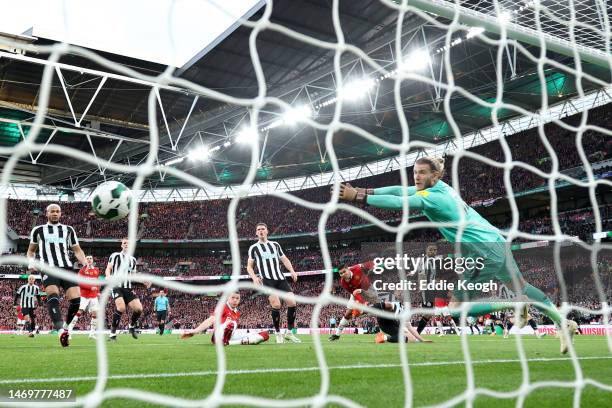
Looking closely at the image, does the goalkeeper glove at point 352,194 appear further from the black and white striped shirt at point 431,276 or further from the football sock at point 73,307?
the black and white striped shirt at point 431,276

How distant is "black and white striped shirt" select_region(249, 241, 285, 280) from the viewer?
28.6 ft

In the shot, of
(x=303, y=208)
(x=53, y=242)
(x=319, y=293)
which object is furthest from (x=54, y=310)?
(x=303, y=208)

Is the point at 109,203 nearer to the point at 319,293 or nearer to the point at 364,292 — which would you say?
the point at 364,292

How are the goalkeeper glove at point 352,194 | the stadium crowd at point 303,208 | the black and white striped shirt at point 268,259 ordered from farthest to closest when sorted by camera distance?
the stadium crowd at point 303,208, the black and white striped shirt at point 268,259, the goalkeeper glove at point 352,194

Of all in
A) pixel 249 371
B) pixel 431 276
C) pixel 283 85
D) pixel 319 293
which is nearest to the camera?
pixel 249 371

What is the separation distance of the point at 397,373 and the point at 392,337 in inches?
172

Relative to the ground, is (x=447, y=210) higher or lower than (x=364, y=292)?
higher

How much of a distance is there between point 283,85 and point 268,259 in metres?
12.1

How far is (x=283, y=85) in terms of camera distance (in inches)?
778

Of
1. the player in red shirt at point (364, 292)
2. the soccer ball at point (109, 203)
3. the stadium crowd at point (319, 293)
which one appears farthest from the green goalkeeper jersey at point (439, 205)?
the stadium crowd at point (319, 293)

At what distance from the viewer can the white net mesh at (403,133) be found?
1.71 meters

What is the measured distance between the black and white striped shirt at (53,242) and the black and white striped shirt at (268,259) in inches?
107

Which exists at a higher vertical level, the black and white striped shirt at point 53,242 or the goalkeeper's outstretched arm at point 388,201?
the black and white striped shirt at point 53,242

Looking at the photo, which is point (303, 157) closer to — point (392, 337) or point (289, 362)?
point (392, 337)
